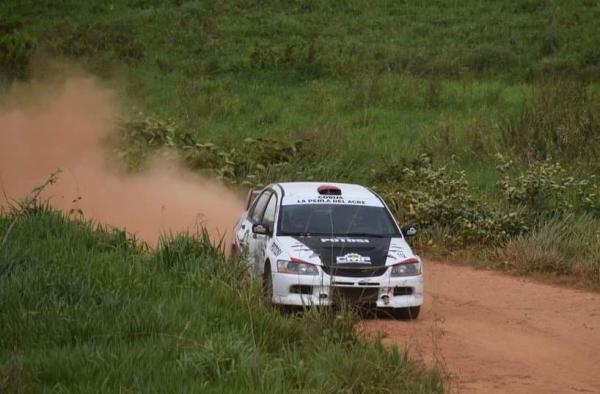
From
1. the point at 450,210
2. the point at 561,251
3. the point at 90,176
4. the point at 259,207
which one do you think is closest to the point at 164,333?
the point at 259,207

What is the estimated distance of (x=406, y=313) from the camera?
14125mm

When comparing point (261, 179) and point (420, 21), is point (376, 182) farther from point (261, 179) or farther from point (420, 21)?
point (420, 21)

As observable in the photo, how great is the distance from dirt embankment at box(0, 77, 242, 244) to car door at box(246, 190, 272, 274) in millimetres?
1955

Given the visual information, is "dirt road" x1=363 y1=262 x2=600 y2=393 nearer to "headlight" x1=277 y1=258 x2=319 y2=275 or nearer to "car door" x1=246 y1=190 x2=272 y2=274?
"headlight" x1=277 y1=258 x2=319 y2=275

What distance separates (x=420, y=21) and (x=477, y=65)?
6.83 m

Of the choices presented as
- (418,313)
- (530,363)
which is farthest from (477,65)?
(530,363)

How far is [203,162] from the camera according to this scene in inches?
978

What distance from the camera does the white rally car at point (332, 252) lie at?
538 inches

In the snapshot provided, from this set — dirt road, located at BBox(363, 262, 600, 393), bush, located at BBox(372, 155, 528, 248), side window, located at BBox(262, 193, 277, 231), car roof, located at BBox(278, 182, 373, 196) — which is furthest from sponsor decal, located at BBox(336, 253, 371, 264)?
bush, located at BBox(372, 155, 528, 248)

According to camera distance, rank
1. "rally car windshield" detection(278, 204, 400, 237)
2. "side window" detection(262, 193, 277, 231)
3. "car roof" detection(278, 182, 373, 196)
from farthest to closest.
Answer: "car roof" detection(278, 182, 373, 196)
"side window" detection(262, 193, 277, 231)
"rally car windshield" detection(278, 204, 400, 237)

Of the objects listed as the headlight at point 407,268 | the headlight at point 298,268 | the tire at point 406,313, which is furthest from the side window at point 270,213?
the tire at point 406,313

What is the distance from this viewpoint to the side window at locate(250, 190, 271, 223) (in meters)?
16.0

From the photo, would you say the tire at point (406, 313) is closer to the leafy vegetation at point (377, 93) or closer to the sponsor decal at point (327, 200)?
the sponsor decal at point (327, 200)

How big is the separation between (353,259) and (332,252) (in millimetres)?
278
